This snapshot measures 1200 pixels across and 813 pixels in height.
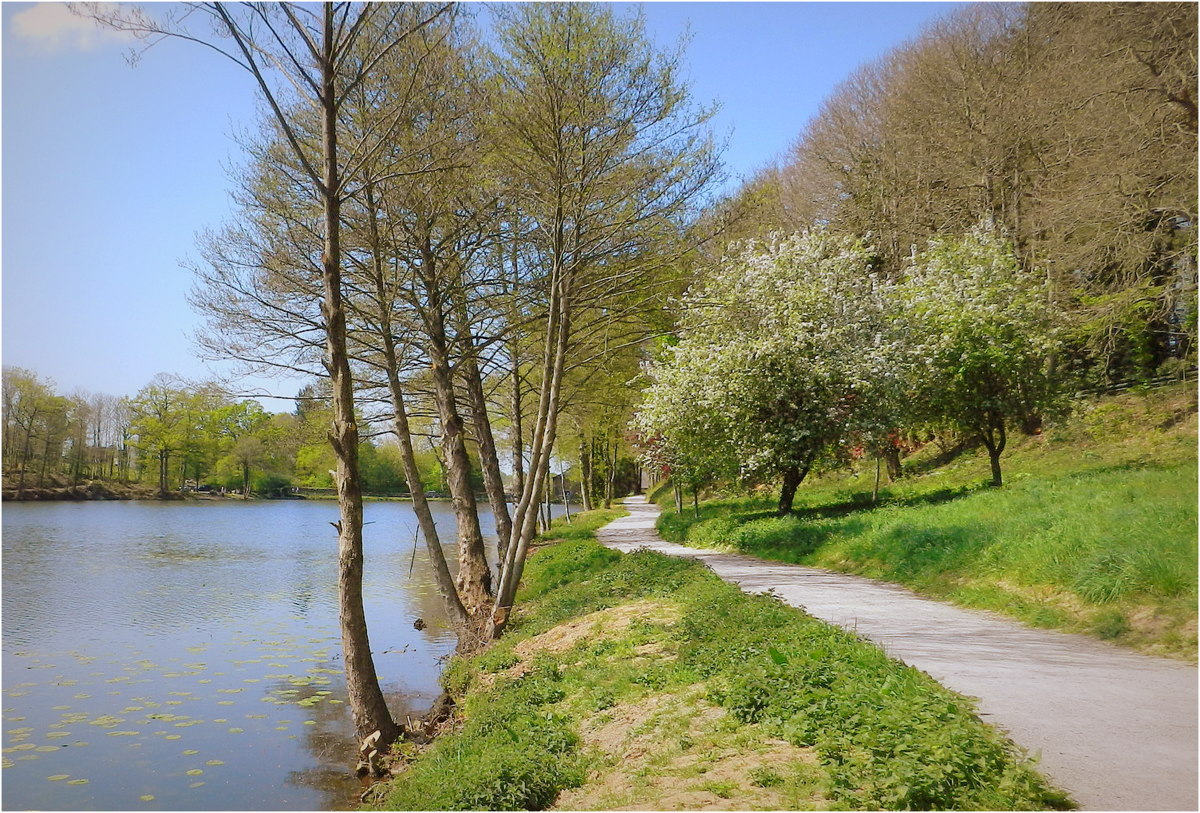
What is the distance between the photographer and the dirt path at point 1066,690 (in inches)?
170

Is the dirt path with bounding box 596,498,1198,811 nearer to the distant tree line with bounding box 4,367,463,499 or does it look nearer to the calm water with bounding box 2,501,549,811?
the calm water with bounding box 2,501,549,811

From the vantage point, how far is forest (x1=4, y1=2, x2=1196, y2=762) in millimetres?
11312

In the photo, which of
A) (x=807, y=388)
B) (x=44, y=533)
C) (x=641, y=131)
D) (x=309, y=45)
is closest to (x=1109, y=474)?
(x=807, y=388)

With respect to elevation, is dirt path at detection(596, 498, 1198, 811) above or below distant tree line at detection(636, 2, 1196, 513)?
below

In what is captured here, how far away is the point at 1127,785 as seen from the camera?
4.22m

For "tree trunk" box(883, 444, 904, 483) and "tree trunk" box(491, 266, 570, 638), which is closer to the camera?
"tree trunk" box(491, 266, 570, 638)

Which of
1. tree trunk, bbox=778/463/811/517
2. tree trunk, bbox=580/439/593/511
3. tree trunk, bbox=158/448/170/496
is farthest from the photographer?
tree trunk, bbox=158/448/170/496

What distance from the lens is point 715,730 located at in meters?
5.62

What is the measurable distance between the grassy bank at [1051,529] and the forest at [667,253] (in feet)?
4.97

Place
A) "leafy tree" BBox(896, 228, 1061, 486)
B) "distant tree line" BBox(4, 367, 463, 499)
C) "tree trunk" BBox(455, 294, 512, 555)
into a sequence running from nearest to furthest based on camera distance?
"tree trunk" BBox(455, 294, 512, 555)
"leafy tree" BBox(896, 228, 1061, 486)
"distant tree line" BBox(4, 367, 463, 499)

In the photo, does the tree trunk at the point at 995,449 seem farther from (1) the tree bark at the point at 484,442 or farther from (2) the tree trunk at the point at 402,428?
(2) the tree trunk at the point at 402,428

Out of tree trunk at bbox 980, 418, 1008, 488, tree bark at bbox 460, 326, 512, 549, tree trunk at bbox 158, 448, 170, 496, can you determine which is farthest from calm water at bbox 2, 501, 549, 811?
tree trunk at bbox 158, 448, 170, 496

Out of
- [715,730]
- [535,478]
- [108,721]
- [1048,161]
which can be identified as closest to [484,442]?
[535,478]

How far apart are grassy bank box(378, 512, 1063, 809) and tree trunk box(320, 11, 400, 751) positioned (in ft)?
3.59
